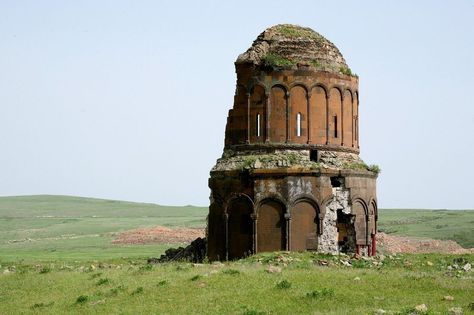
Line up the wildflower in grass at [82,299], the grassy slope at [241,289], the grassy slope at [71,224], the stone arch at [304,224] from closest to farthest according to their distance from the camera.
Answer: the grassy slope at [241,289]
the wildflower in grass at [82,299]
the stone arch at [304,224]
the grassy slope at [71,224]

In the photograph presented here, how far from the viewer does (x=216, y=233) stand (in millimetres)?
27984

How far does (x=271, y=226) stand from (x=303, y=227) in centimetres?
113

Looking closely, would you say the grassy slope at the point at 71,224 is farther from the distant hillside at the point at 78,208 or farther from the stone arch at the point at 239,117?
the stone arch at the point at 239,117

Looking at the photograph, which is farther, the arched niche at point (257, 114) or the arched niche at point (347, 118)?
the arched niche at point (347, 118)

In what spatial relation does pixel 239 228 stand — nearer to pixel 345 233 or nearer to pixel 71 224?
pixel 345 233

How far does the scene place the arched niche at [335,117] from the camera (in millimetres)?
28250

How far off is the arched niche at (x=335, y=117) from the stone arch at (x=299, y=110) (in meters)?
1.04

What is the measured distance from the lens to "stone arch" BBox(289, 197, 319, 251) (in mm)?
26484

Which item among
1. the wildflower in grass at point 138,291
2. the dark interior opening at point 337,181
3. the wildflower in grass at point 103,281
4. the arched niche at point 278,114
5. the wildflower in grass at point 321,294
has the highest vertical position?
the arched niche at point 278,114

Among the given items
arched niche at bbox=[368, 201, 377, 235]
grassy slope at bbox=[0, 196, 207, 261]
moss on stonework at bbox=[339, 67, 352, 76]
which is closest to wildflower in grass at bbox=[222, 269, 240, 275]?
arched niche at bbox=[368, 201, 377, 235]

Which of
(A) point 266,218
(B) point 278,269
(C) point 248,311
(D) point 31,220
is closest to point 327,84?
(A) point 266,218

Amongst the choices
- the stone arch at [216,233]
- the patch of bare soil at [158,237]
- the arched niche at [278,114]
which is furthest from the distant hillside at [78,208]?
the arched niche at [278,114]

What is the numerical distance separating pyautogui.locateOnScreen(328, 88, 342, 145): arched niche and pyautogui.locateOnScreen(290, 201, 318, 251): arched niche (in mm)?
3004

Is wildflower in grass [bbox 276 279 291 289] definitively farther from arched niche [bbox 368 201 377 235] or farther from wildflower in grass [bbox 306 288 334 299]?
arched niche [bbox 368 201 377 235]
